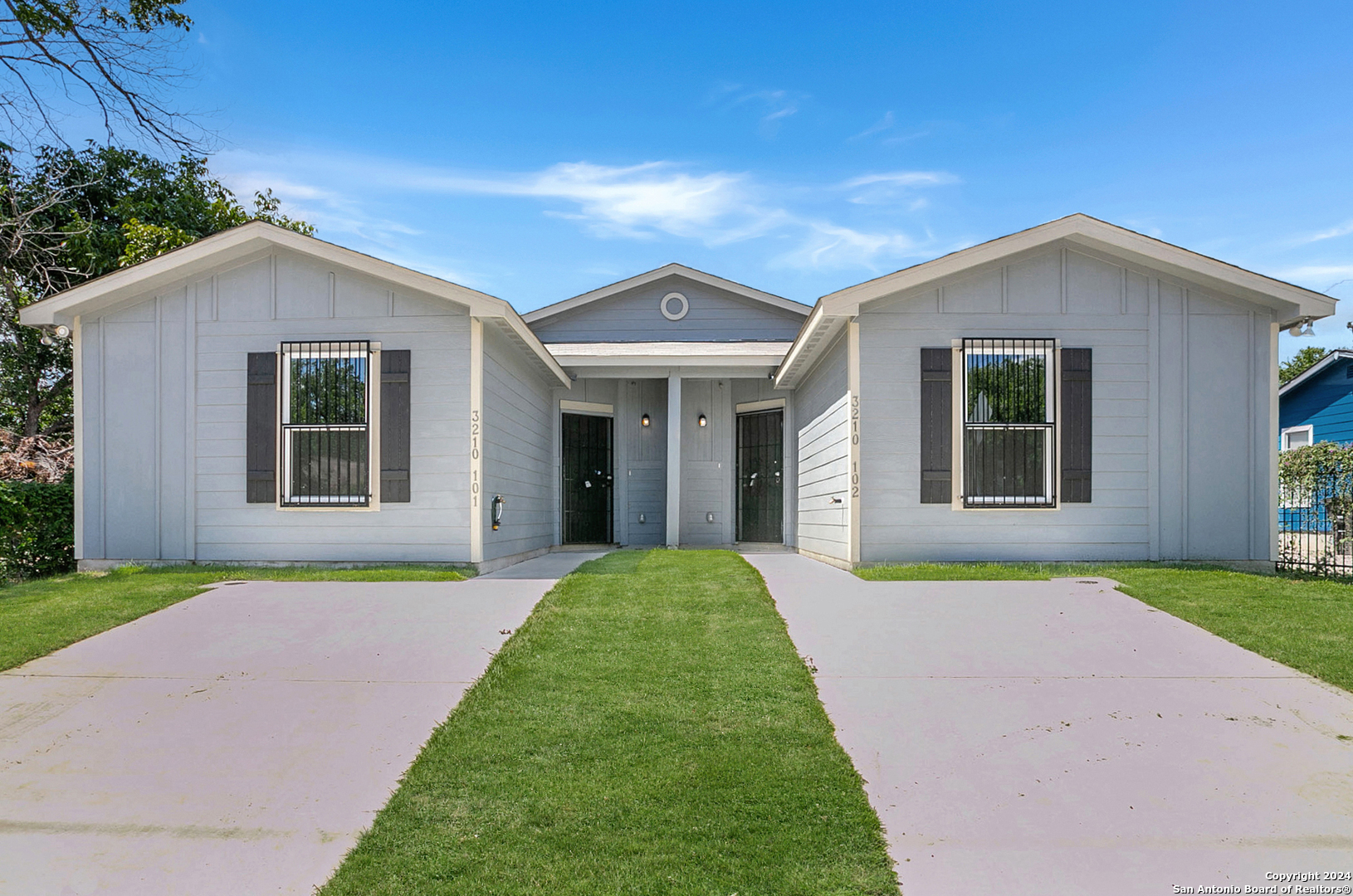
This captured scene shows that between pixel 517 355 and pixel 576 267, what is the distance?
210 inches

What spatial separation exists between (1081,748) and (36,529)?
10457 millimetres

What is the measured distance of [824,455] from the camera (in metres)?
9.70

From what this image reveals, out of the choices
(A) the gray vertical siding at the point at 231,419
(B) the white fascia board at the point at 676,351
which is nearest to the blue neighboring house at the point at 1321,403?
(B) the white fascia board at the point at 676,351

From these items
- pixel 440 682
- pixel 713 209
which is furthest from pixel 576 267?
pixel 440 682

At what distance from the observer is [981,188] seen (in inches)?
449

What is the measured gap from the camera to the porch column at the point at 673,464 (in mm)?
11523

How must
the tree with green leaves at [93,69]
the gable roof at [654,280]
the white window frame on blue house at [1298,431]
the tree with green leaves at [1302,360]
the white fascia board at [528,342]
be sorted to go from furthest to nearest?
the tree with green leaves at [1302,360] → the white window frame on blue house at [1298,431] → the gable roof at [654,280] → the white fascia board at [528,342] → the tree with green leaves at [93,69]

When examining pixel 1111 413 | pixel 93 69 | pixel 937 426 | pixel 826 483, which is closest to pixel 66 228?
pixel 93 69

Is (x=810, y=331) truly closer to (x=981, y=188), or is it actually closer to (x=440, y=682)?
(x=981, y=188)

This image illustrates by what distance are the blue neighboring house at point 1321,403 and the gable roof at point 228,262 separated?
15.2 m

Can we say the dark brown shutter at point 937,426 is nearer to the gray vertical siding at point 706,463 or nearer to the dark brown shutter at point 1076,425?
the dark brown shutter at point 1076,425

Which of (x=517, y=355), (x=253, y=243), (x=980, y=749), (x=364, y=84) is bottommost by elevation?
(x=980, y=749)

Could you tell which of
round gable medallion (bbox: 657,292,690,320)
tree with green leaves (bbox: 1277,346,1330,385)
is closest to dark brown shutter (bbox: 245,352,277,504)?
round gable medallion (bbox: 657,292,690,320)

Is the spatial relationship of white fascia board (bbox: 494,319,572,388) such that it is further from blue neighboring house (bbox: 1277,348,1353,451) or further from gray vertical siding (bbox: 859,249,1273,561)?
blue neighboring house (bbox: 1277,348,1353,451)
